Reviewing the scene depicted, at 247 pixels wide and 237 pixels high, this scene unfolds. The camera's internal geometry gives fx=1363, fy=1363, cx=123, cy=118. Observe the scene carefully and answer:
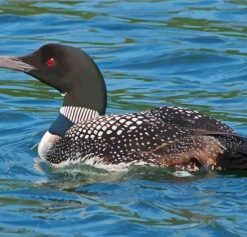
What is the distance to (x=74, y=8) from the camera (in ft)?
53.7

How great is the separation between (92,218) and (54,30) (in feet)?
23.0

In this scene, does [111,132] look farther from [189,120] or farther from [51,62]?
[51,62]

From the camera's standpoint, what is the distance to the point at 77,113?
10.5 meters

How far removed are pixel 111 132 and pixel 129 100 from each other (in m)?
2.56

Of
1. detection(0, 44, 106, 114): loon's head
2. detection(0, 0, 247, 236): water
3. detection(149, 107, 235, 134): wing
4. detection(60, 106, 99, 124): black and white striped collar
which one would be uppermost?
detection(0, 44, 106, 114): loon's head

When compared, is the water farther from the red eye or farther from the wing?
the red eye

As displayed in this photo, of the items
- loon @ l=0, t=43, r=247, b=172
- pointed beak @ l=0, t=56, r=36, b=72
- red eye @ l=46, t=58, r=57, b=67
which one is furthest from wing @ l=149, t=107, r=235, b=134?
pointed beak @ l=0, t=56, r=36, b=72

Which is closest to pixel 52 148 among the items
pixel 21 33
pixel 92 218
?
pixel 92 218

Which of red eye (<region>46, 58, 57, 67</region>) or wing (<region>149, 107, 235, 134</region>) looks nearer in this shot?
wing (<region>149, 107, 235, 134</region>)

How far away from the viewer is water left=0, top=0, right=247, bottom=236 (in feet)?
28.5

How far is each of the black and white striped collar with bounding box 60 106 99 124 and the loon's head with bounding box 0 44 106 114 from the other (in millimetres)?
29

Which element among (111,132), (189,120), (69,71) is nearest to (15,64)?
(69,71)

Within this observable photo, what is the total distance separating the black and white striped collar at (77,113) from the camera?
10406 mm

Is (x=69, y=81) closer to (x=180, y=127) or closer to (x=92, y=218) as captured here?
(x=180, y=127)
